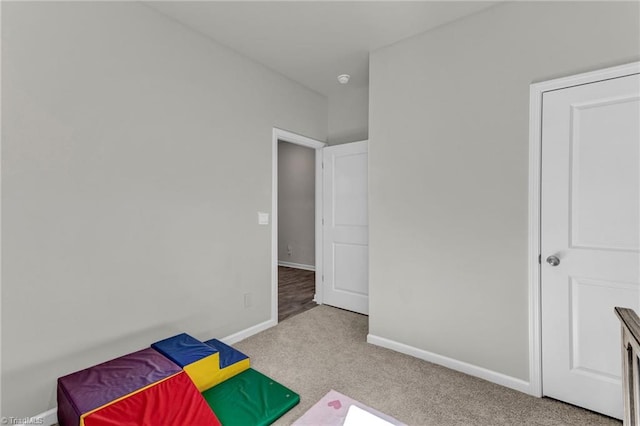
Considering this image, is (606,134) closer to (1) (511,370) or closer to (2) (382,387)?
(1) (511,370)

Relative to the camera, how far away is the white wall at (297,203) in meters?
6.24

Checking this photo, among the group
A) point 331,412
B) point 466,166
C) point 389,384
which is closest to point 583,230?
point 466,166

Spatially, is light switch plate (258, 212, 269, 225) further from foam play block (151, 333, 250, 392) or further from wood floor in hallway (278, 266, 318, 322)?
foam play block (151, 333, 250, 392)

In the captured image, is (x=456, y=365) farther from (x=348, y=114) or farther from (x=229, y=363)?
(x=348, y=114)

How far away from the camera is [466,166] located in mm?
2322

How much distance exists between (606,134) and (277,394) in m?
2.55

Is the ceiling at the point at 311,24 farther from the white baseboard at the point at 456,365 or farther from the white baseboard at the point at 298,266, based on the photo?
the white baseboard at the point at 298,266

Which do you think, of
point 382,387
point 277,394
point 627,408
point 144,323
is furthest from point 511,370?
point 144,323

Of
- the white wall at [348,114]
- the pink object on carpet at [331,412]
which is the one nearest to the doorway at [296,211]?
the white wall at [348,114]

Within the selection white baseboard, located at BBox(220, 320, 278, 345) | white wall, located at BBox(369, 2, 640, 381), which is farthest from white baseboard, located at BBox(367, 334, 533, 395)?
white baseboard, located at BBox(220, 320, 278, 345)

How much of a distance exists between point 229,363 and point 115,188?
1431 millimetres

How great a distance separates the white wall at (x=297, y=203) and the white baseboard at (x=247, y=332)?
303cm

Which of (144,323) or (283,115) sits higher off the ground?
(283,115)

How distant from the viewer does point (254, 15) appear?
2.33m
